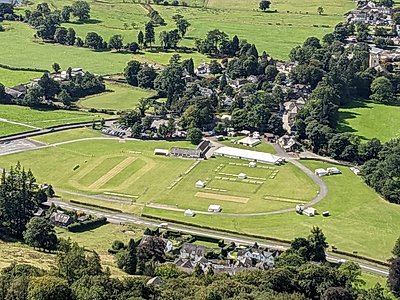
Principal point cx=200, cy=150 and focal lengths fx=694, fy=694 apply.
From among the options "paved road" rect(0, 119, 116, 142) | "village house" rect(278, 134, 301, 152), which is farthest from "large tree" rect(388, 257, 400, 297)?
"paved road" rect(0, 119, 116, 142)

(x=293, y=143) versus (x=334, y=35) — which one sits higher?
(x=334, y=35)

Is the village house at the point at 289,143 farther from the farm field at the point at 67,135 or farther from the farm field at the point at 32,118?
the farm field at the point at 32,118

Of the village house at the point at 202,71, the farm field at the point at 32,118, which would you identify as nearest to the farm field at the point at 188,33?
the village house at the point at 202,71

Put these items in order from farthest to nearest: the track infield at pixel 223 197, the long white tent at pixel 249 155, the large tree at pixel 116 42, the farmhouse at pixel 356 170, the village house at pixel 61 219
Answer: the large tree at pixel 116 42
the long white tent at pixel 249 155
the farmhouse at pixel 356 170
the track infield at pixel 223 197
the village house at pixel 61 219

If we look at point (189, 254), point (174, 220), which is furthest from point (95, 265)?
point (174, 220)

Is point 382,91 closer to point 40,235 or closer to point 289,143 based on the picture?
Result: point 289,143

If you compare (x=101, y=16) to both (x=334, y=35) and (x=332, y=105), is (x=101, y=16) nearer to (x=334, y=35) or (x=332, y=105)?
(x=334, y=35)
